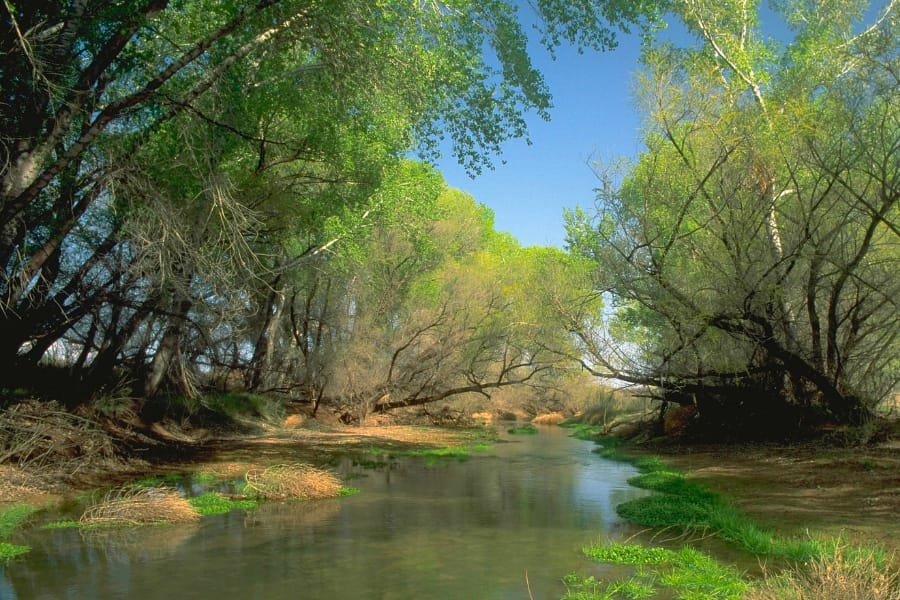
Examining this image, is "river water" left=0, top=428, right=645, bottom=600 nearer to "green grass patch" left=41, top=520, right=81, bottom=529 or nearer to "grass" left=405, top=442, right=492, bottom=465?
"green grass patch" left=41, top=520, right=81, bottom=529

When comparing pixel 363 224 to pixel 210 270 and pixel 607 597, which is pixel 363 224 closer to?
pixel 210 270

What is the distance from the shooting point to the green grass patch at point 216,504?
37.7 ft

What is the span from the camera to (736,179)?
659 inches

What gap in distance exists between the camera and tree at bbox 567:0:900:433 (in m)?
14.7

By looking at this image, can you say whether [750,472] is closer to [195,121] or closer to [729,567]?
[729,567]

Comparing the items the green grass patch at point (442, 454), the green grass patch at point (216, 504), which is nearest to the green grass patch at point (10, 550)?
the green grass patch at point (216, 504)

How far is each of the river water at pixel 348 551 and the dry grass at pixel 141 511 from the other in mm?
245

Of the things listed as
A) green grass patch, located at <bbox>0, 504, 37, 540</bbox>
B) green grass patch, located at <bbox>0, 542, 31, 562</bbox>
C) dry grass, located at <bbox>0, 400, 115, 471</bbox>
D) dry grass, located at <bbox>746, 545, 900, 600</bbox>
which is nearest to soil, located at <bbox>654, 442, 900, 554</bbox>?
dry grass, located at <bbox>746, 545, 900, 600</bbox>

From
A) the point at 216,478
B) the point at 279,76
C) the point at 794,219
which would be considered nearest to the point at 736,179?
the point at 794,219

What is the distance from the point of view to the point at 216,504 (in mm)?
11883

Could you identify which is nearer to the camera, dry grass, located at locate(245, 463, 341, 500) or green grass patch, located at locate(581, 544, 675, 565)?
green grass patch, located at locate(581, 544, 675, 565)

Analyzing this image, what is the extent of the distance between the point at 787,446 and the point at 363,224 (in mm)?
12841

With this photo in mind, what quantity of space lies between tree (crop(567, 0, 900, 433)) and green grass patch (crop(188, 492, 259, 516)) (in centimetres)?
1057

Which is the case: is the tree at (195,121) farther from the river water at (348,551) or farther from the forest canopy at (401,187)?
the river water at (348,551)
